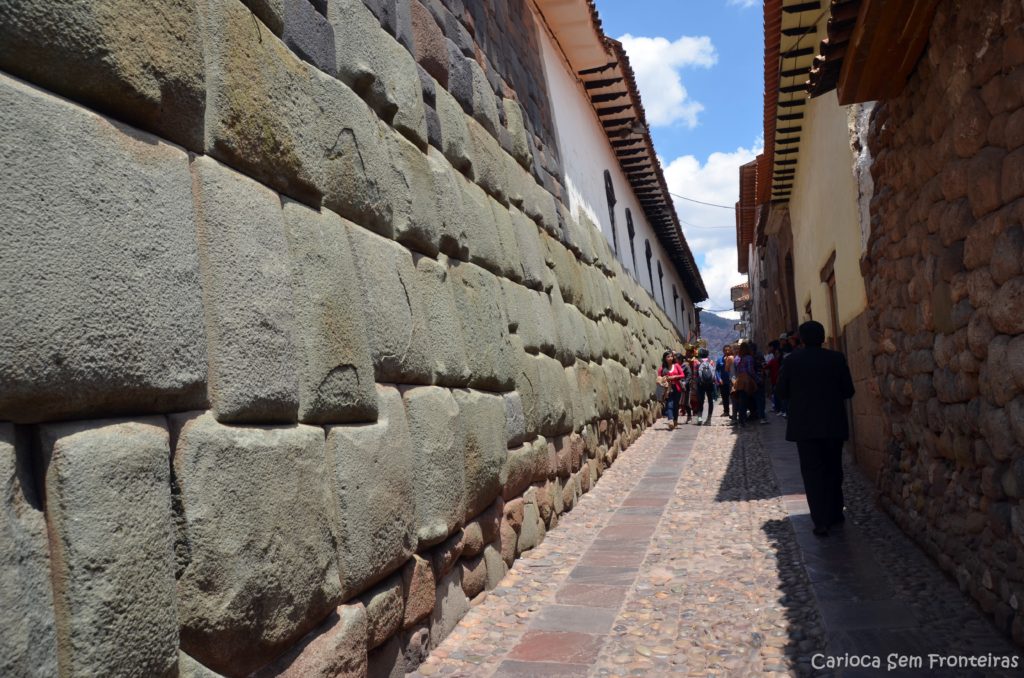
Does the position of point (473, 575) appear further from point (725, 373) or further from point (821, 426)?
point (725, 373)

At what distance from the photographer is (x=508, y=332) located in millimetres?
4750

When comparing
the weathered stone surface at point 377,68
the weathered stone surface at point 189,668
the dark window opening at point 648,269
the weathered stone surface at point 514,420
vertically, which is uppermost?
the dark window opening at point 648,269

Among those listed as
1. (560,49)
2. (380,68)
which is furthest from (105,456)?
(560,49)

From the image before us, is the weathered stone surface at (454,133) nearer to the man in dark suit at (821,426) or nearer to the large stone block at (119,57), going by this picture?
the large stone block at (119,57)

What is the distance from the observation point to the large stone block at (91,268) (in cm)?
148

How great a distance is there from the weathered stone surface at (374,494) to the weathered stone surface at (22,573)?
107cm

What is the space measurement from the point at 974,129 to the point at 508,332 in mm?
2479

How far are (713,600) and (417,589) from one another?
1447mm

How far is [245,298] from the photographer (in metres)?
2.16

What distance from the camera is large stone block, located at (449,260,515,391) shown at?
403 cm

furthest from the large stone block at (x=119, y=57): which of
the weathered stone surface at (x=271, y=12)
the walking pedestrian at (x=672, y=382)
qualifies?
the walking pedestrian at (x=672, y=382)

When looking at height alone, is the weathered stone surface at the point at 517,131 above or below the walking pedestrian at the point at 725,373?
above

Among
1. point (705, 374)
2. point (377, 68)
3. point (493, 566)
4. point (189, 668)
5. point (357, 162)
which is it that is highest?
point (377, 68)

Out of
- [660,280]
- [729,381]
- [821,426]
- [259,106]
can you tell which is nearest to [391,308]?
[259,106]
